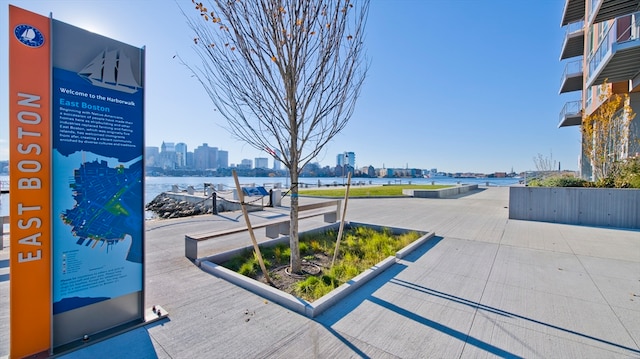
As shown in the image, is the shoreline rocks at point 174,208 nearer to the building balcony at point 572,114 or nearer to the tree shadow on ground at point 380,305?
the tree shadow on ground at point 380,305

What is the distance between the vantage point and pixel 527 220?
1007cm

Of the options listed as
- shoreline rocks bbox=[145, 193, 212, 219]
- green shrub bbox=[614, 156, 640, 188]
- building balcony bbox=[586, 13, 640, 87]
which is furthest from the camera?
shoreline rocks bbox=[145, 193, 212, 219]

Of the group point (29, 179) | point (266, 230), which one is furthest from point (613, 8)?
point (29, 179)

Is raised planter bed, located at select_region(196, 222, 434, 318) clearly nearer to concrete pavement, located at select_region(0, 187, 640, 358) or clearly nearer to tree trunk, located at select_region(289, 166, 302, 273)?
concrete pavement, located at select_region(0, 187, 640, 358)

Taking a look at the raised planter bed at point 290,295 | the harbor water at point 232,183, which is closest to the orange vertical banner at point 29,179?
the raised planter bed at point 290,295

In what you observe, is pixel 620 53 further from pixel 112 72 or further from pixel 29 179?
pixel 29 179

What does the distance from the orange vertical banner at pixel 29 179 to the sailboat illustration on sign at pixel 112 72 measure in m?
0.31

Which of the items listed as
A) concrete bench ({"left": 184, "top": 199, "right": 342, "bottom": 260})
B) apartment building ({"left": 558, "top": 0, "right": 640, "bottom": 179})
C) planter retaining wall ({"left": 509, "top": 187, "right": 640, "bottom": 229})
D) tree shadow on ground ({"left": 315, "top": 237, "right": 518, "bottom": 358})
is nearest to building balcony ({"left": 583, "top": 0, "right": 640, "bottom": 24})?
apartment building ({"left": 558, "top": 0, "right": 640, "bottom": 179})

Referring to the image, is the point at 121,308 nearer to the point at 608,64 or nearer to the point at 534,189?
the point at 534,189

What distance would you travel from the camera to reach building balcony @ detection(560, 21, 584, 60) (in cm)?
1959

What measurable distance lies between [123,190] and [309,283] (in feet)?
8.48

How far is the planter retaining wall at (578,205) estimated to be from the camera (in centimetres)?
877

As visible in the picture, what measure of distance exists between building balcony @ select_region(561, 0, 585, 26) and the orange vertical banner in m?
27.0

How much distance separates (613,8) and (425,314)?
1709 cm
